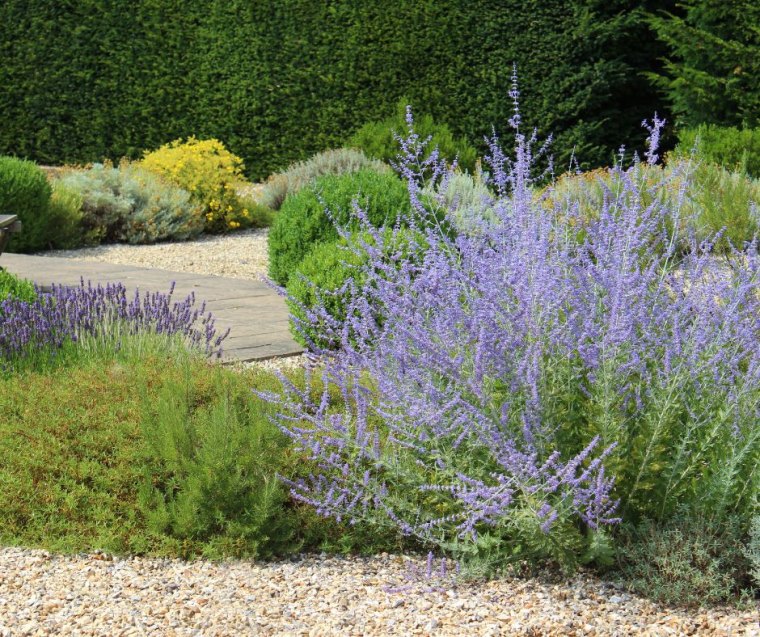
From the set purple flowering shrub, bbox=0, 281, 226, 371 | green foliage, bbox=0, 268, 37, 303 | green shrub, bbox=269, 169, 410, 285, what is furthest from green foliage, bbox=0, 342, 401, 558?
green shrub, bbox=269, 169, 410, 285

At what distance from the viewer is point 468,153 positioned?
10781 millimetres

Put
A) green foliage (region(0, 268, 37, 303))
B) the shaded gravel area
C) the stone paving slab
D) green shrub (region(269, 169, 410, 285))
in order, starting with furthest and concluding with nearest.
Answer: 1. green shrub (region(269, 169, 410, 285))
2. the stone paving slab
3. green foliage (region(0, 268, 37, 303))
4. the shaded gravel area

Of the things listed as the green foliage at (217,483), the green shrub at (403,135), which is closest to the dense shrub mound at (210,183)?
the green shrub at (403,135)

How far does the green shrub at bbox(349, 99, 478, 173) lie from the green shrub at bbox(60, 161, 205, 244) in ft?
6.79

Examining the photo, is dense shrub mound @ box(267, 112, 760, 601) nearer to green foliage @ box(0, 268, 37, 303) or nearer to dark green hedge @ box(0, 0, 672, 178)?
green foliage @ box(0, 268, 37, 303)

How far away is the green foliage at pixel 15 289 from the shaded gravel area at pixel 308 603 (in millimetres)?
2565

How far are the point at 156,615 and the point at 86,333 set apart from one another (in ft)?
8.03

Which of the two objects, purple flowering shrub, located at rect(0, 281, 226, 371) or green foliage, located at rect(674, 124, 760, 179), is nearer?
purple flowering shrub, located at rect(0, 281, 226, 371)

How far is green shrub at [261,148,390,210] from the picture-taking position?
10594mm

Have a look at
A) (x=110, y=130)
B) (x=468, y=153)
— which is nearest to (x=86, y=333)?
(x=468, y=153)

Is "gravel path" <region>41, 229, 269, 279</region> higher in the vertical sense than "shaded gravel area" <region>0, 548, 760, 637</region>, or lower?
higher

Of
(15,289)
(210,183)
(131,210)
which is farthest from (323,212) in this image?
(210,183)

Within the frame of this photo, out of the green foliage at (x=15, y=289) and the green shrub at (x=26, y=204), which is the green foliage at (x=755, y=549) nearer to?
the green foliage at (x=15, y=289)

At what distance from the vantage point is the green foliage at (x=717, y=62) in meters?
9.70
